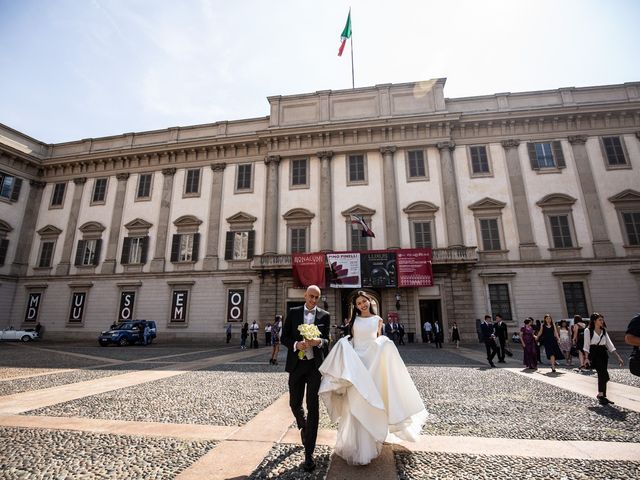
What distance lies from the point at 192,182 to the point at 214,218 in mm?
3931

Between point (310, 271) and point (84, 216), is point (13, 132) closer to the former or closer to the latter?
point (84, 216)

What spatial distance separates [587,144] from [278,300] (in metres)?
23.5

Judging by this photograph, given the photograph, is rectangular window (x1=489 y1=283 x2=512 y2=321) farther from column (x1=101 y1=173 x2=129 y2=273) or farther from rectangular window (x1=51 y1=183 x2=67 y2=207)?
rectangular window (x1=51 y1=183 x2=67 y2=207)

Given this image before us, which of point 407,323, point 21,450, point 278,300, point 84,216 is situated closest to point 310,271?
point 278,300

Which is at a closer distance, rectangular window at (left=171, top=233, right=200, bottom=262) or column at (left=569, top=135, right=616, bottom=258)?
column at (left=569, top=135, right=616, bottom=258)

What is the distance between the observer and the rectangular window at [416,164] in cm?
2291

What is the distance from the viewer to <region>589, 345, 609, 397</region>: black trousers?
223 inches

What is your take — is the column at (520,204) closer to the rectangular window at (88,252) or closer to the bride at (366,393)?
the bride at (366,393)

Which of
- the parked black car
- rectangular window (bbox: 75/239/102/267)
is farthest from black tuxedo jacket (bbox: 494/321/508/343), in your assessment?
rectangular window (bbox: 75/239/102/267)

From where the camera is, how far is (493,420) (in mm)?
4535

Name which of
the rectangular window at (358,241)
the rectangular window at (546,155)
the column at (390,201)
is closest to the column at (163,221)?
the rectangular window at (358,241)

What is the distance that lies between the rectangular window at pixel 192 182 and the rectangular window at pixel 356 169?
1202 cm

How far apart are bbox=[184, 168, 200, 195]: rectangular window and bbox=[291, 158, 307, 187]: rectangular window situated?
7.65 meters

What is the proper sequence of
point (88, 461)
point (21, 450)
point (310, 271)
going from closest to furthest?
point (88, 461) → point (21, 450) → point (310, 271)
